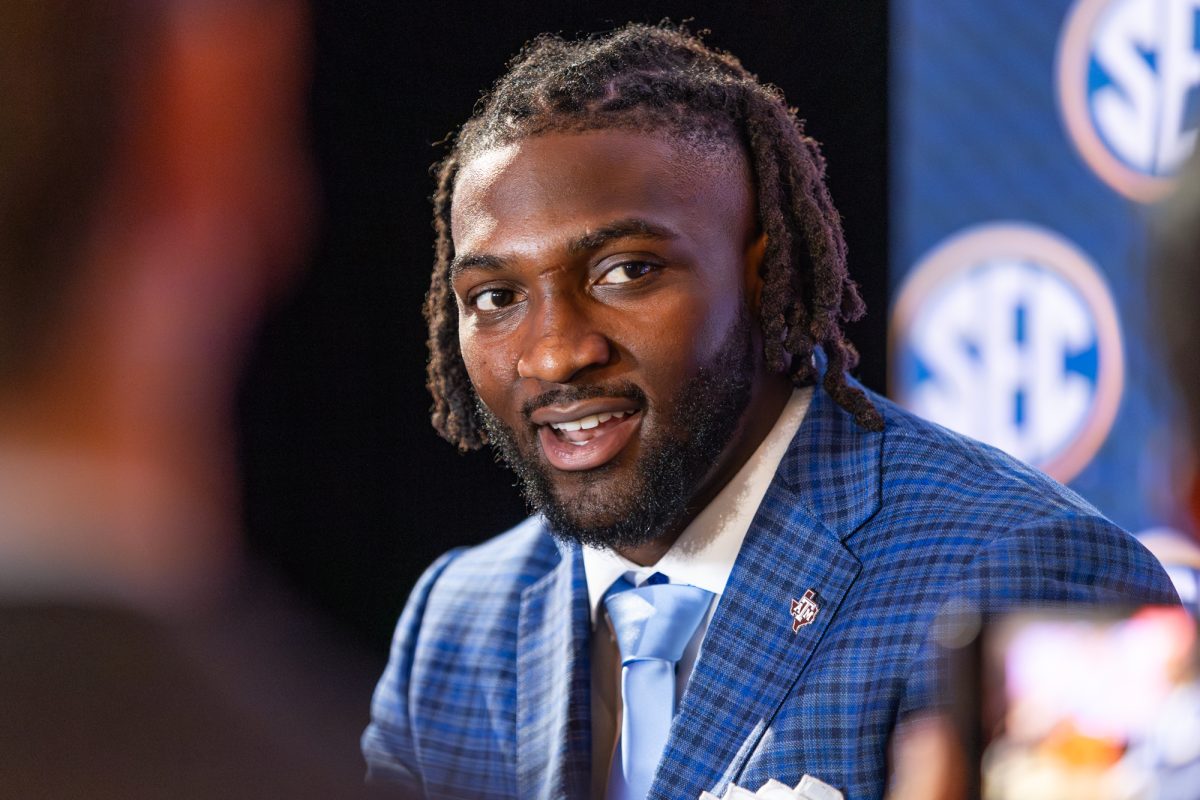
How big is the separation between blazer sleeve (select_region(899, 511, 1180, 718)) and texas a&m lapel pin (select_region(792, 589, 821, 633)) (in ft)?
0.67

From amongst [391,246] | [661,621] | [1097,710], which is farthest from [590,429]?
[391,246]

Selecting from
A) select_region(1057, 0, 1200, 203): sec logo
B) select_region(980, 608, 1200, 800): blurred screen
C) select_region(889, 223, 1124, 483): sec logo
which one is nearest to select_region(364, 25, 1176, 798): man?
select_region(980, 608, 1200, 800): blurred screen

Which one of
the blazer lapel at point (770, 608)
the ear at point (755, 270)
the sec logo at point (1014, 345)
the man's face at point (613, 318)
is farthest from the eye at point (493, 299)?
the sec logo at point (1014, 345)

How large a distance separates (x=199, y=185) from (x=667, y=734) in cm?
132

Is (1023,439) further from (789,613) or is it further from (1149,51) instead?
(789,613)

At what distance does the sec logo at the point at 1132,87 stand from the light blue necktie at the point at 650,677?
6.27ft

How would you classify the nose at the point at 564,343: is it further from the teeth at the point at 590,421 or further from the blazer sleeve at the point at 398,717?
the blazer sleeve at the point at 398,717

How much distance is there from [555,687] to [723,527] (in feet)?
1.32

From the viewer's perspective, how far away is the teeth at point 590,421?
208 cm

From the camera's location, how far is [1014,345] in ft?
11.7

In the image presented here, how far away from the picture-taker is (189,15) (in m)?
0.99

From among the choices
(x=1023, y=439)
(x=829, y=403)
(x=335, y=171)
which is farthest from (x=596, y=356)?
(x=1023, y=439)

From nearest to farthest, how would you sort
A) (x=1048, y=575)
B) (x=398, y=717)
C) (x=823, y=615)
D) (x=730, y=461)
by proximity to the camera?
(x=1048, y=575), (x=823, y=615), (x=730, y=461), (x=398, y=717)

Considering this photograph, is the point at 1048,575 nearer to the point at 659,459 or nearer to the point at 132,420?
the point at 659,459
